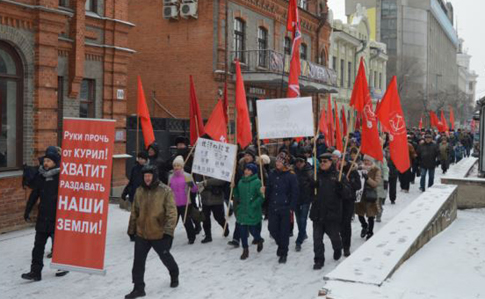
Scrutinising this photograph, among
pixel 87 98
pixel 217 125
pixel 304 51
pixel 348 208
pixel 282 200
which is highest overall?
pixel 304 51

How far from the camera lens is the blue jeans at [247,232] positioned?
8352mm

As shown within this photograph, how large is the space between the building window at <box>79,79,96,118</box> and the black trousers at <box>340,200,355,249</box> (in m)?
7.82

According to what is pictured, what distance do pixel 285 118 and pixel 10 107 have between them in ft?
18.8

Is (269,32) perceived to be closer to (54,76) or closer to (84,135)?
(54,76)

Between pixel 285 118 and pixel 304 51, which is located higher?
pixel 304 51

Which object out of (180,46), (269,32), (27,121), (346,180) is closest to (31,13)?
(27,121)

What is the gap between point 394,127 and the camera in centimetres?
939

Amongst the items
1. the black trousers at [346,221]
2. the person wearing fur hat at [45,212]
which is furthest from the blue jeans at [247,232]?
the person wearing fur hat at [45,212]

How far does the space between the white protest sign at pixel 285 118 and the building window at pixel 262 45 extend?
1399cm

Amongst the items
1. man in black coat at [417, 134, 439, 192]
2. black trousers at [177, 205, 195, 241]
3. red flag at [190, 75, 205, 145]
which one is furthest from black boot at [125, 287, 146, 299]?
man in black coat at [417, 134, 439, 192]

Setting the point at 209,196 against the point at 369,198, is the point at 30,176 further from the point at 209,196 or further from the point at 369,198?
the point at 369,198

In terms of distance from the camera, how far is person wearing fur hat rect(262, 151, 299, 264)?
8.01 m

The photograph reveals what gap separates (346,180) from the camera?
26.0 ft

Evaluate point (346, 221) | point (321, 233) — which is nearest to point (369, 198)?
point (346, 221)
